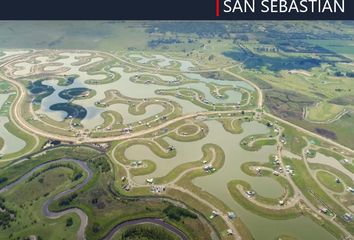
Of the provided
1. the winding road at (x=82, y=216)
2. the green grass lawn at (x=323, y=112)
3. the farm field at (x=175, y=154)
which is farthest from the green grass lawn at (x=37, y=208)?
the green grass lawn at (x=323, y=112)

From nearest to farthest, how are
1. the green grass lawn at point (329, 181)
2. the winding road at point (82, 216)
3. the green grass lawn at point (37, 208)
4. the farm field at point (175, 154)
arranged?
the green grass lawn at point (37, 208) < the winding road at point (82, 216) < the farm field at point (175, 154) < the green grass lawn at point (329, 181)

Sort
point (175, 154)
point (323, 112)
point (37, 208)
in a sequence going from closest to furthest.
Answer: point (37, 208), point (175, 154), point (323, 112)

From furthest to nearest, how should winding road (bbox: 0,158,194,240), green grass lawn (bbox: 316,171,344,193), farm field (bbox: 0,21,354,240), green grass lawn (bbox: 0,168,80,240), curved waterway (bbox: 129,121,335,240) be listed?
green grass lawn (bbox: 316,171,344,193) → farm field (bbox: 0,21,354,240) → curved waterway (bbox: 129,121,335,240) → winding road (bbox: 0,158,194,240) → green grass lawn (bbox: 0,168,80,240)

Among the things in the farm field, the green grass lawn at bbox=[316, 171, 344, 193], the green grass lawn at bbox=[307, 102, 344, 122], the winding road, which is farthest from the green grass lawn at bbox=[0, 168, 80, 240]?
the green grass lawn at bbox=[307, 102, 344, 122]

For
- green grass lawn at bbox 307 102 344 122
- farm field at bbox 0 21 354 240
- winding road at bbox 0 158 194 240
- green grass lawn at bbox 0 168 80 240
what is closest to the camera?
green grass lawn at bbox 0 168 80 240

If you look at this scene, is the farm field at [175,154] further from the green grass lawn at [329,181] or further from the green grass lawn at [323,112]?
the green grass lawn at [323,112]

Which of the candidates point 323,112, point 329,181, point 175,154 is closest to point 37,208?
point 175,154

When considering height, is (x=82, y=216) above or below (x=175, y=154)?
below

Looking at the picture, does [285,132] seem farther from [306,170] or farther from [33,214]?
[33,214]

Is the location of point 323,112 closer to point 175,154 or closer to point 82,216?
point 175,154

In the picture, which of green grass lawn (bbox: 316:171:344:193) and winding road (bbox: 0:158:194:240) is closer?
winding road (bbox: 0:158:194:240)

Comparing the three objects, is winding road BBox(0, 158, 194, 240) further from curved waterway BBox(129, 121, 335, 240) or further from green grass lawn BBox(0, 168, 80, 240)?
curved waterway BBox(129, 121, 335, 240)

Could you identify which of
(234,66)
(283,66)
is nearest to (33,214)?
(234,66)
